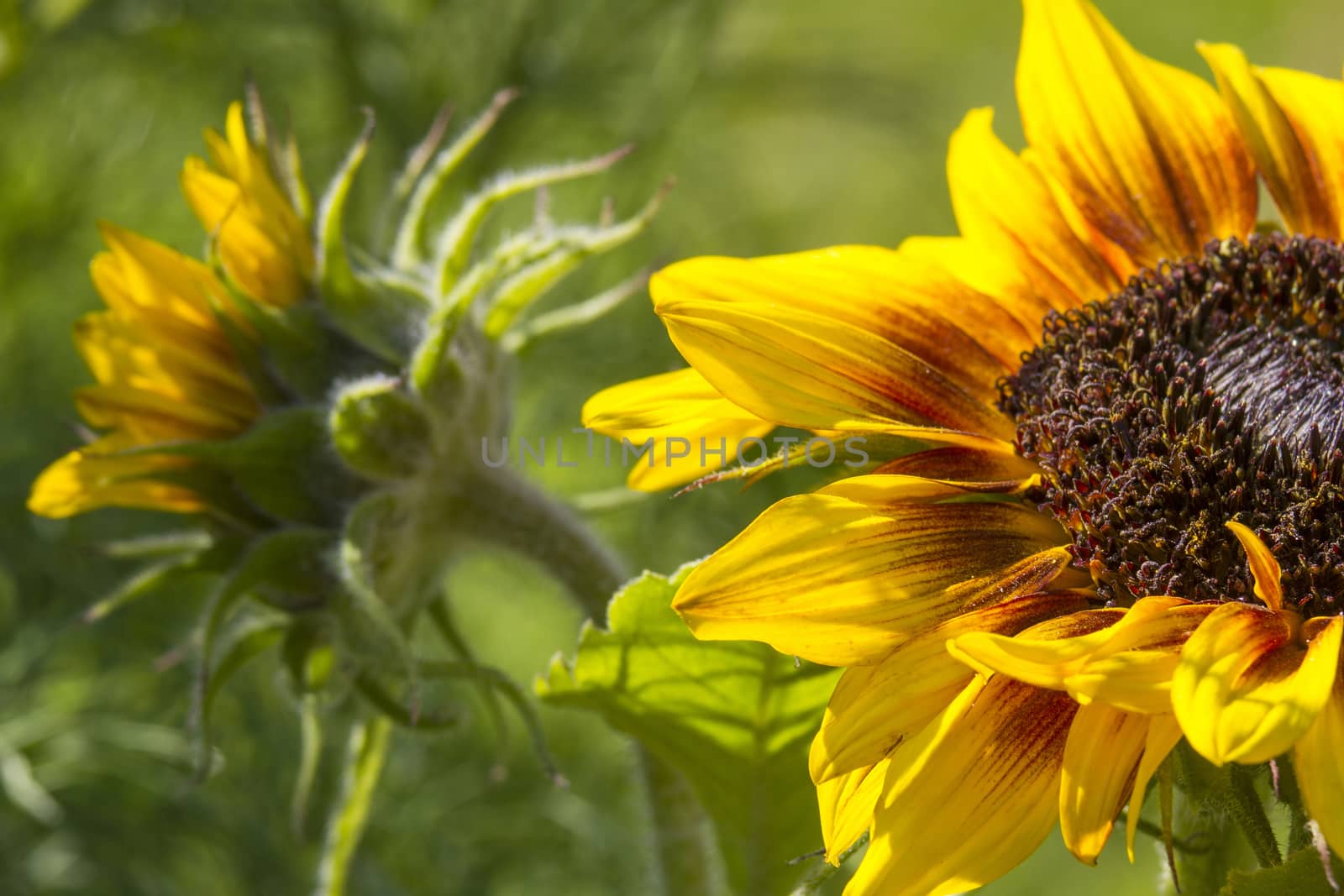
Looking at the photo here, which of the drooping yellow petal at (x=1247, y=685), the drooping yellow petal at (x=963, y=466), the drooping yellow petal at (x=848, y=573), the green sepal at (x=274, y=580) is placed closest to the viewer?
the drooping yellow petal at (x=1247, y=685)

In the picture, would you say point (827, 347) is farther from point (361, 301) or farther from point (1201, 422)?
point (361, 301)

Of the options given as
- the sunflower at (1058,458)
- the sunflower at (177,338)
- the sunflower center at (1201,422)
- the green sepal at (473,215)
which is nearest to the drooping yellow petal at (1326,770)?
the sunflower at (1058,458)

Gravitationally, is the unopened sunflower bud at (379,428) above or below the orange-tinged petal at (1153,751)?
above

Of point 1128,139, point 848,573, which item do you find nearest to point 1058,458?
point 848,573

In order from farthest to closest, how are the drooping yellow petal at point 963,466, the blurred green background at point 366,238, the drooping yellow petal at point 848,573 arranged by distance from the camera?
the blurred green background at point 366,238, the drooping yellow petal at point 963,466, the drooping yellow petal at point 848,573

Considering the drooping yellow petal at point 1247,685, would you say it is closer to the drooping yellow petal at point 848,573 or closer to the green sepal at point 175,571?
the drooping yellow petal at point 848,573
